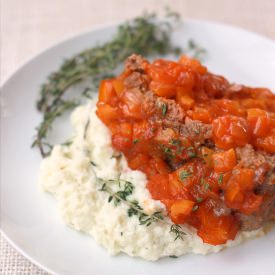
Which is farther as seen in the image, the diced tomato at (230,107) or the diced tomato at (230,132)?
the diced tomato at (230,107)

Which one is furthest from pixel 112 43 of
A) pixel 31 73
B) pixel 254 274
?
pixel 254 274

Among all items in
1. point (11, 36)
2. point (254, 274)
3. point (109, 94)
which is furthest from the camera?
point (11, 36)

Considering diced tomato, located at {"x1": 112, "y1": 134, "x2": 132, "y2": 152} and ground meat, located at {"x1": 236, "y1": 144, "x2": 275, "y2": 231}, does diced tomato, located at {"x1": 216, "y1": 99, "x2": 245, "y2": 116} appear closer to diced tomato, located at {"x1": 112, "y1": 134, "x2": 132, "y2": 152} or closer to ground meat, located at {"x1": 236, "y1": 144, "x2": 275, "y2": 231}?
ground meat, located at {"x1": 236, "y1": 144, "x2": 275, "y2": 231}

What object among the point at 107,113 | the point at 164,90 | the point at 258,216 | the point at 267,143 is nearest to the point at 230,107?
the point at 267,143

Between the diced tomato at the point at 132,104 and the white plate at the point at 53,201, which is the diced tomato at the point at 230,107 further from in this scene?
the white plate at the point at 53,201

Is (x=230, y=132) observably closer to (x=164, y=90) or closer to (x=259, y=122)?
(x=259, y=122)

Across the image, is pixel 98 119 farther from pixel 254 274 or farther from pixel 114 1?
pixel 114 1

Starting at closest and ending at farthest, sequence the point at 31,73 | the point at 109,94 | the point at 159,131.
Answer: the point at 159,131 < the point at 109,94 < the point at 31,73

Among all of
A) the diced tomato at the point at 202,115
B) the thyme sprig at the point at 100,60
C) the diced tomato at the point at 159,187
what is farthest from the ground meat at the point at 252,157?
the thyme sprig at the point at 100,60
